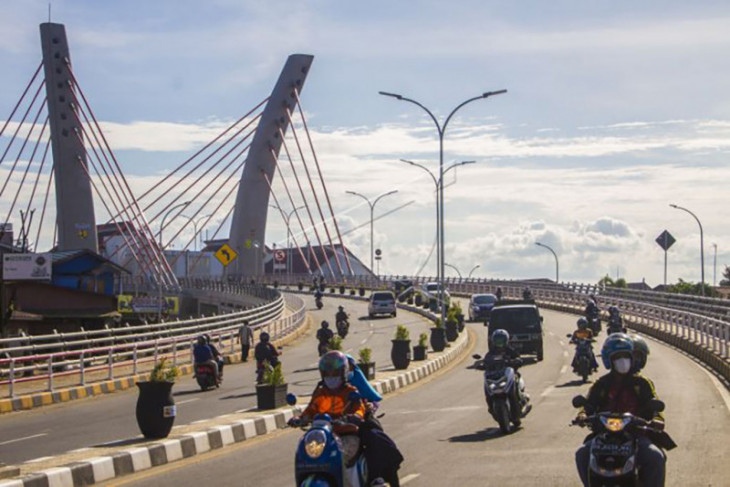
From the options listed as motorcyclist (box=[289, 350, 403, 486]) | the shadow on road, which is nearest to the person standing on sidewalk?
the shadow on road

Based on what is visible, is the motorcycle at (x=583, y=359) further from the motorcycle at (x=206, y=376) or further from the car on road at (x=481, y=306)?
the car on road at (x=481, y=306)

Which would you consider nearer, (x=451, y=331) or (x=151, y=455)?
(x=151, y=455)

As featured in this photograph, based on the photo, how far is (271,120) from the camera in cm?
A: 9375

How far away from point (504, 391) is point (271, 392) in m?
5.08

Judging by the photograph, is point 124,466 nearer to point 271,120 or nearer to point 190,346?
point 190,346

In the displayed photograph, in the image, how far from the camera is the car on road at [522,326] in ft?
125

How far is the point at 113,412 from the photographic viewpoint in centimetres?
2522

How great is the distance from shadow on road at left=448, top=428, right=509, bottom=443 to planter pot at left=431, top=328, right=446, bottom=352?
931 inches

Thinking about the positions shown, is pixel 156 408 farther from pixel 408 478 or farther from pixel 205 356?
pixel 205 356

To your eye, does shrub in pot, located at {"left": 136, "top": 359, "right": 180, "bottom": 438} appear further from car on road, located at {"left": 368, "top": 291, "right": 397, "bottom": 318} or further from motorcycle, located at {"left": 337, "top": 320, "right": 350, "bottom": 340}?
car on road, located at {"left": 368, "top": 291, "right": 397, "bottom": 318}

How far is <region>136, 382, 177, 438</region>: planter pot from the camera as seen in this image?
17078mm

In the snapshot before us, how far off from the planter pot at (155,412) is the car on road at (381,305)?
175ft

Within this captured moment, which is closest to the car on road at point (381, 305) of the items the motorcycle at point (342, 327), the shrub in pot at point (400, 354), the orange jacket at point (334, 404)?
the motorcycle at point (342, 327)

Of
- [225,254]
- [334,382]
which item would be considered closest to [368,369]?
[334,382]
